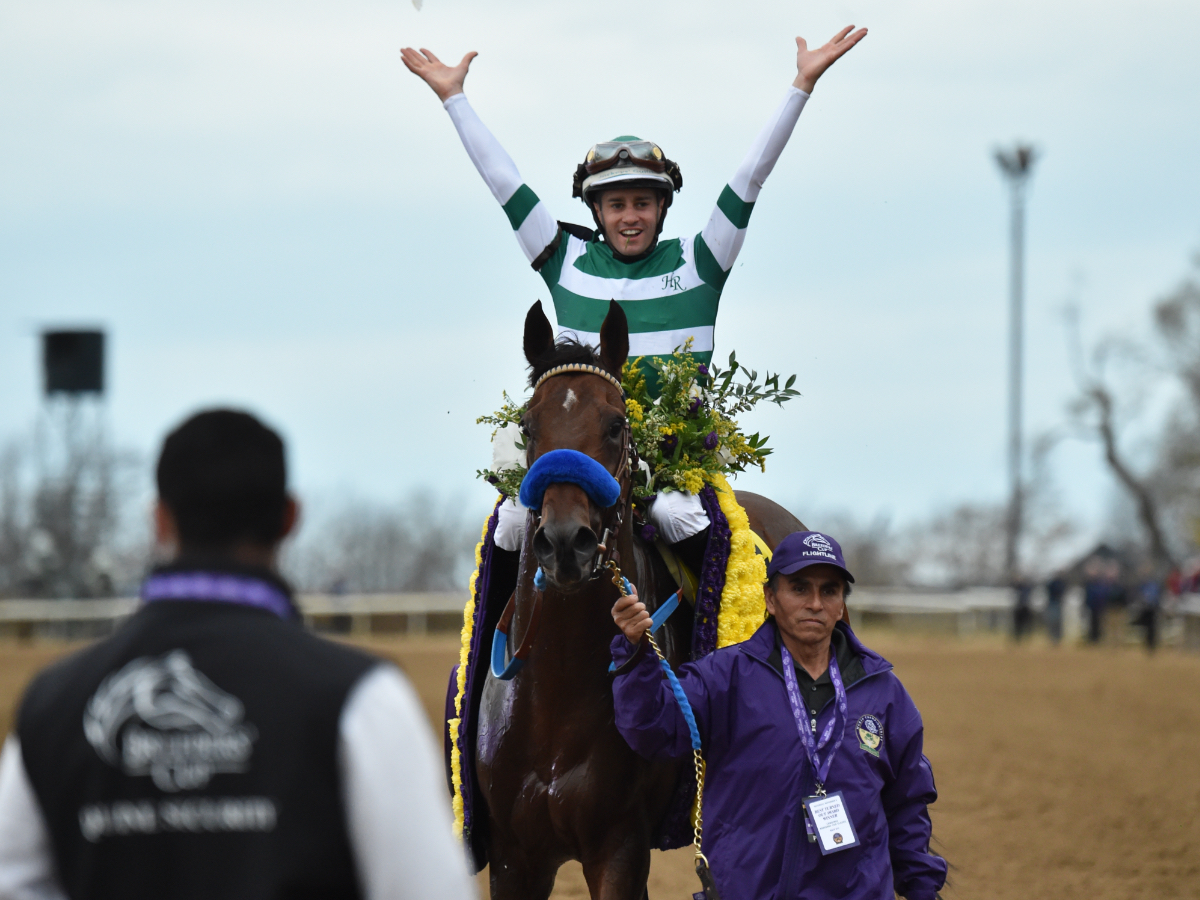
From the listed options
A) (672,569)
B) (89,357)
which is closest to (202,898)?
(672,569)

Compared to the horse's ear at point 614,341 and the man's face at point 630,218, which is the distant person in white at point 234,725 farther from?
the man's face at point 630,218

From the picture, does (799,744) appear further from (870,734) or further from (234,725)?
(234,725)

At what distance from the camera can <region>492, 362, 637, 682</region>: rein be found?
14.0ft

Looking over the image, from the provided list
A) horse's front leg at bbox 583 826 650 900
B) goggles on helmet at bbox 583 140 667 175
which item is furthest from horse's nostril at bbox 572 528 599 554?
goggles on helmet at bbox 583 140 667 175

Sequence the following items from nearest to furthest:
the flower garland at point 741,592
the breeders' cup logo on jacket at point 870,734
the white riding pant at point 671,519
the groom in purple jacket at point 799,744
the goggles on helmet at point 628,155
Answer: the groom in purple jacket at point 799,744 → the breeders' cup logo on jacket at point 870,734 → the white riding pant at point 671,519 → the flower garland at point 741,592 → the goggles on helmet at point 628,155

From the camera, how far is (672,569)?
509 cm

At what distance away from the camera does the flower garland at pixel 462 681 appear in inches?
187

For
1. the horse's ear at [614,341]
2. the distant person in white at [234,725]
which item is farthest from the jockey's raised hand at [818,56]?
the distant person in white at [234,725]

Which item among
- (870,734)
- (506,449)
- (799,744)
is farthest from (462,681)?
(870,734)

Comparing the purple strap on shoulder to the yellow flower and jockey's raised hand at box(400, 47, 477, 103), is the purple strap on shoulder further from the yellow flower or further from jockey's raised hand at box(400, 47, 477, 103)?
jockey's raised hand at box(400, 47, 477, 103)

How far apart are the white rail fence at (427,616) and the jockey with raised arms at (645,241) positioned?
24.7 meters

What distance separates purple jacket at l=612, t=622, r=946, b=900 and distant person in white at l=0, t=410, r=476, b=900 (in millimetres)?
2025

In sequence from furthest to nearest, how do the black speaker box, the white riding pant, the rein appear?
the black speaker box, the white riding pant, the rein

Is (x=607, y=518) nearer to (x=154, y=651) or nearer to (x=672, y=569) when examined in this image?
(x=672, y=569)
